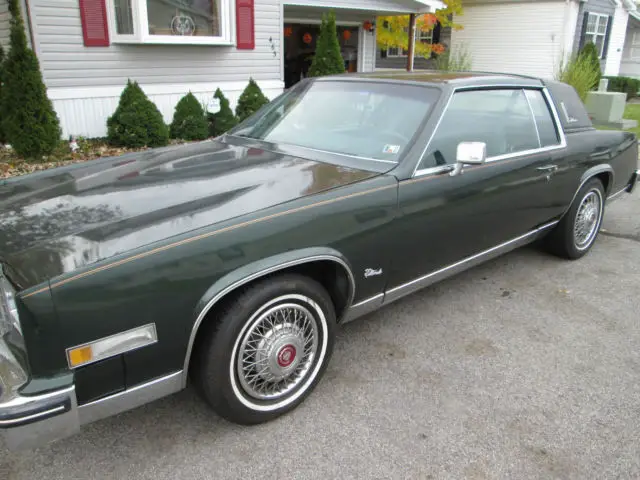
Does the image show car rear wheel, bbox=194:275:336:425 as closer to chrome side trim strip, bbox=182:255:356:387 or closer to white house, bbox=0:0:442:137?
chrome side trim strip, bbox=182:255:356:387

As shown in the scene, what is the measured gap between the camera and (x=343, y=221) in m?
2.64

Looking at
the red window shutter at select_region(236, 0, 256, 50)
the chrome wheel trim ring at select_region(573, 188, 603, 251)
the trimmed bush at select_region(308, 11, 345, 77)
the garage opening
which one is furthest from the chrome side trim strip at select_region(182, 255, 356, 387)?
the garage opening

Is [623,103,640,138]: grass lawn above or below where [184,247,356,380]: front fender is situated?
below

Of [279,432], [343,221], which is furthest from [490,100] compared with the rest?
[279,432]

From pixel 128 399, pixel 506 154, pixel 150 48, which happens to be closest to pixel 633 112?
pixel 150 48

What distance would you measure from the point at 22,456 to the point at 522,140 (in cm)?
359

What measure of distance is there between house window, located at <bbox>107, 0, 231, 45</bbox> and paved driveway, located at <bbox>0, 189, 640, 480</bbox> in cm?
707

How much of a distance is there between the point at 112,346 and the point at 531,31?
19.8m

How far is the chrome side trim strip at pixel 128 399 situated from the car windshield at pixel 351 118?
169cm

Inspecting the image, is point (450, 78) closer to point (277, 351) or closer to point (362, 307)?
point (362, 307)

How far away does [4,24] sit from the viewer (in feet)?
26.9

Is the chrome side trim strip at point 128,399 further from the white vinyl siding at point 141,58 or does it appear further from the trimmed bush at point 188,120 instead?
the white vinyl siding at point 141,58

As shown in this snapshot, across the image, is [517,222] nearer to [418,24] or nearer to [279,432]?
[279,432]

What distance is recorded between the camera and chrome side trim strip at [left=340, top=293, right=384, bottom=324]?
288 centimetres
